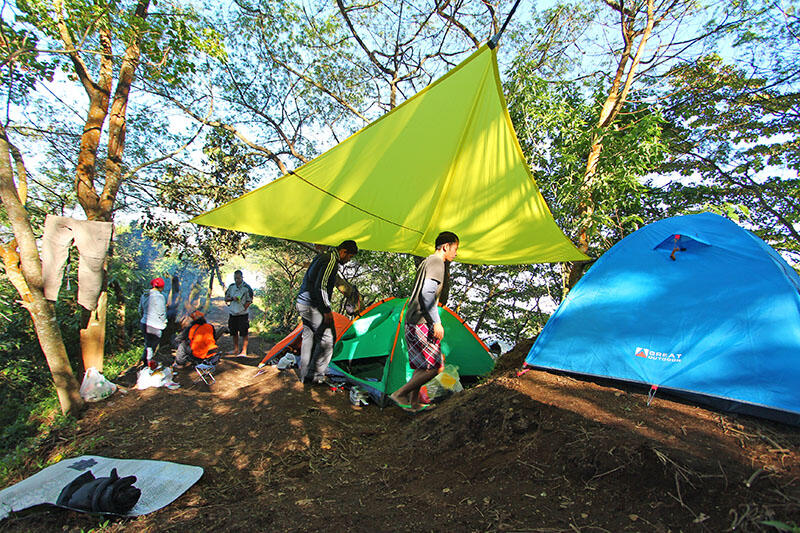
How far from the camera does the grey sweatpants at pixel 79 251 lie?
361cm

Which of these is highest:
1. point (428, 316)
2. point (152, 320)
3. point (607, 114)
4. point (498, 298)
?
point (607, 114)

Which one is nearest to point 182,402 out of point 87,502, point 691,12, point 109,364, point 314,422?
point 314,422

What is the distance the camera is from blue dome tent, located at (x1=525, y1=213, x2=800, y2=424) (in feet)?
7.91

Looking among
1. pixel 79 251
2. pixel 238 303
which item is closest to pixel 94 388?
pixel 79 251

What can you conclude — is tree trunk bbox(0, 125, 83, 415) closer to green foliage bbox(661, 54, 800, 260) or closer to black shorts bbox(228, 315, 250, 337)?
black shorts bbox(228, 315, 250, 337)

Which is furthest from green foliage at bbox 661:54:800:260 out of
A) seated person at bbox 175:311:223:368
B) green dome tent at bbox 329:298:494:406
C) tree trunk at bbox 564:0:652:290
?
seated person at bbox 175:311:223:368

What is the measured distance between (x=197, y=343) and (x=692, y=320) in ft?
18.3

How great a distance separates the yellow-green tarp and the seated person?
2.02m

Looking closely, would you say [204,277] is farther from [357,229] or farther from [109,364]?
[357,229]

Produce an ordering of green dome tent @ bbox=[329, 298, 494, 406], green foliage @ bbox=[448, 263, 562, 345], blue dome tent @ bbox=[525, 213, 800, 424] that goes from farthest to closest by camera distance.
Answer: green foliage @ bbox=[448, 263, 562, 345] → green dome tent @ bbox=[329, 298, 494, 406] → blue dome tent @ bbox=[525, 213, 800, 424]

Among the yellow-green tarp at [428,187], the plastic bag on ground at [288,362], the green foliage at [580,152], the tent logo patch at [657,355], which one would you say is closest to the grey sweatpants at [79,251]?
the yellow-green tarp at [428,187]

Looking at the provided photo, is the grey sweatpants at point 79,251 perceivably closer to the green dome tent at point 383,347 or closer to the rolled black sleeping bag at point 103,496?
the rolled black sleeping bag at point 103,496

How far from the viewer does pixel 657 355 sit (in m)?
2.77

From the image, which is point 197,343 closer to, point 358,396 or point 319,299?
point 319,299
